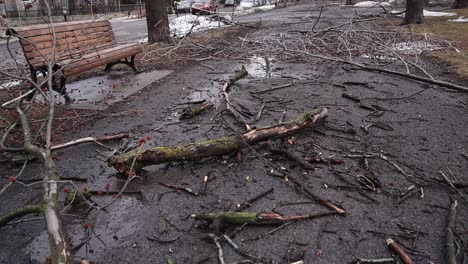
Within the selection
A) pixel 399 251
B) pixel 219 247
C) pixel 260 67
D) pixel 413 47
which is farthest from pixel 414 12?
pixel 219 247

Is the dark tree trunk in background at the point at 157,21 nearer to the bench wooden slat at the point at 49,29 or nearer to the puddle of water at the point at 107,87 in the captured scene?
the puddle of water at the point at 107,87

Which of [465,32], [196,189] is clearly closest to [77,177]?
[196,189]

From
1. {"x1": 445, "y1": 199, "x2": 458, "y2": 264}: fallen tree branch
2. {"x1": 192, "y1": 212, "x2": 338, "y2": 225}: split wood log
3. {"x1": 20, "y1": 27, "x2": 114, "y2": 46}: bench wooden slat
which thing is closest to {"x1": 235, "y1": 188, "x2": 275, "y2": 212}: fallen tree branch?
{"x1": 192, "y1": 212, "x2": 338, "y2": 225}: split wood log

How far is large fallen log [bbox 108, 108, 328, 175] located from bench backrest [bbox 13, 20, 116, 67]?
216cm

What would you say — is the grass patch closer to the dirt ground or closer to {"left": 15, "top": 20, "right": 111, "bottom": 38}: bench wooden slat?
the dirt ground

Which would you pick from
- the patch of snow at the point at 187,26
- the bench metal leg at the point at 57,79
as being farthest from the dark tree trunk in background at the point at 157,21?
the bench metal leg at the point at 57,79

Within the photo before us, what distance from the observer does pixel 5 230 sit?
2639 millimetres

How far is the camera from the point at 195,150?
132 inches

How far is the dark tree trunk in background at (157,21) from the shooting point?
372 inches

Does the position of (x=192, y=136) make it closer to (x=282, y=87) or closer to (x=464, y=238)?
(x=282, y=87)

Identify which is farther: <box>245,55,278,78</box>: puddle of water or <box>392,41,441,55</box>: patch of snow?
<box>392,41,441,55</box>: patch of snow

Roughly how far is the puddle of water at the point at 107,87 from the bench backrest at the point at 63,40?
0.65m

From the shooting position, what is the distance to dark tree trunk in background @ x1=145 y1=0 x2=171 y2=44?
9.44 m

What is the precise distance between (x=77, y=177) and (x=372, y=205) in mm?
2771
